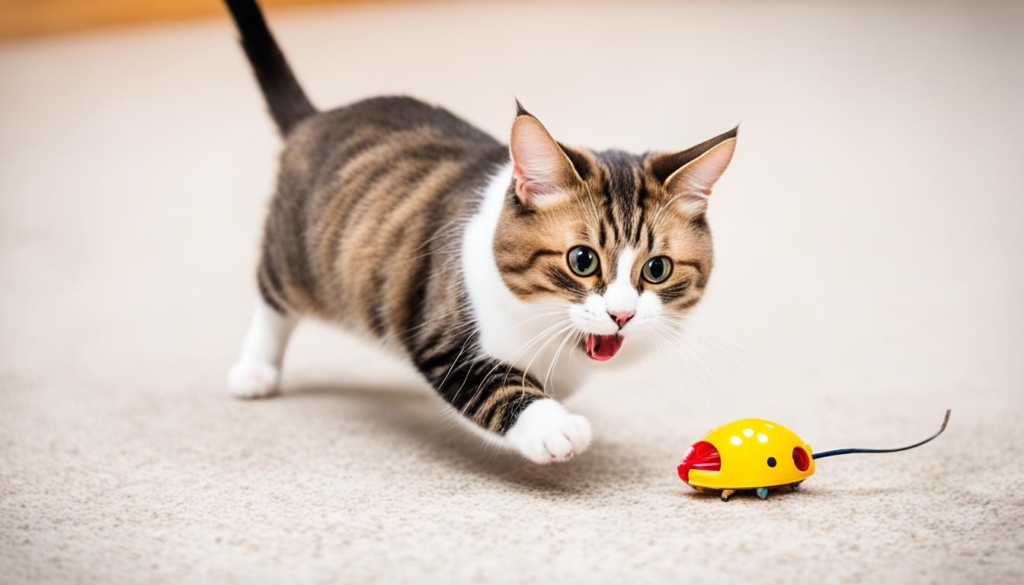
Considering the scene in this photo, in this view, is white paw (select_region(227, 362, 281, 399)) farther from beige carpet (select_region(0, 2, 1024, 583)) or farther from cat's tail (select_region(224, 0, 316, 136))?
cat's tail (select_region(224, 0, 316, 136))

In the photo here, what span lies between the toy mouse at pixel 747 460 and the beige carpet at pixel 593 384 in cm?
3

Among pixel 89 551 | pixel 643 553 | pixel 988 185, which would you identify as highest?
pixel 988 185

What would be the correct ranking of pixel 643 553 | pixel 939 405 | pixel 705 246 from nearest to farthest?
pixel 643 553, pixel 705 246, pixel 939 405

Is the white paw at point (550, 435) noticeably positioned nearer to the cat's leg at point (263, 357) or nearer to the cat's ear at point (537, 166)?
the cat's ear at point (537, 166)

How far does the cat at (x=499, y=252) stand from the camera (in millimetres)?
1162

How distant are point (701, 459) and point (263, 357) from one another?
3.01 ft

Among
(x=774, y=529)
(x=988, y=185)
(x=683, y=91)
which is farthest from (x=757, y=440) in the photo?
(x=683, y=91)

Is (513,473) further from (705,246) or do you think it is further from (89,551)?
(89,551)

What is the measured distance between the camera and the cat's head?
1147 millimetres

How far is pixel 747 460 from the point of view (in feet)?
3.67

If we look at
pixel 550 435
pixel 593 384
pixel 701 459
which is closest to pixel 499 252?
pixel 550 435

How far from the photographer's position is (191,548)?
39.5 inches

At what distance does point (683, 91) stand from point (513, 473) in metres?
2.17

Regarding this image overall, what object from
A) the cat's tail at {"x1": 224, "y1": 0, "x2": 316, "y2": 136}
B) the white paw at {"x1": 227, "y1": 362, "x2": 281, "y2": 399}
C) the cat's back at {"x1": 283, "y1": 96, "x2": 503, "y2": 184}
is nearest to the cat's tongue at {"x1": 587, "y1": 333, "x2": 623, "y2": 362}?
the cat's back at {"x1": 283, "y1": 96, "x2": 503, "y2": 184}
